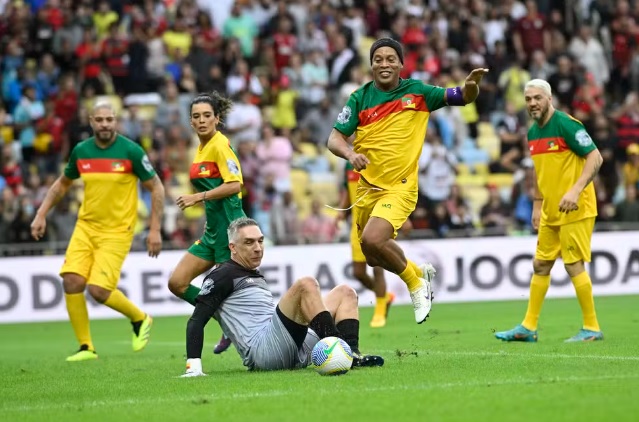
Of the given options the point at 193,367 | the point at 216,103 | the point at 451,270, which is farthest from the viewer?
the point at 451,270

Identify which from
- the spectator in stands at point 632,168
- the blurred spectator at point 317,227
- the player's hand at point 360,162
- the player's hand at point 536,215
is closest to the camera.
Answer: the player's hand at point 360,162

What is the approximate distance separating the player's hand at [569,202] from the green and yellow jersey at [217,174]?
10.3 ft

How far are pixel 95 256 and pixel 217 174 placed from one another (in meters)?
2.16

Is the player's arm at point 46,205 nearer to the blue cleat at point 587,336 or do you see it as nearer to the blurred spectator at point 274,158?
the blue cleat at point 587,336

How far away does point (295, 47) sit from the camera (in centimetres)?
2711

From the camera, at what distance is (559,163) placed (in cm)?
1295

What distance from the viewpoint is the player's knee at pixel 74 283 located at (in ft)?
45.6

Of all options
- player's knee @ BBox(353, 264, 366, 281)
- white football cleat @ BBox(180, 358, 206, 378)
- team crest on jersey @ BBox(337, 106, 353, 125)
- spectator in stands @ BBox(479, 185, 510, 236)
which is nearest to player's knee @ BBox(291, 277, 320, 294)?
white football cleat @ BBox(180, 358, 206, 378)

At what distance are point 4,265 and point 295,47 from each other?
894 centimetres

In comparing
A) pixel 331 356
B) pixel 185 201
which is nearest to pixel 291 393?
pixel 331 356

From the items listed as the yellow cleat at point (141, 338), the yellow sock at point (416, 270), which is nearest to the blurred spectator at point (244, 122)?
the yellow cleat at point (141, 338)

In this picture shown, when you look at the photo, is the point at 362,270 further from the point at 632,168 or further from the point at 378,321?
the point at 632,168

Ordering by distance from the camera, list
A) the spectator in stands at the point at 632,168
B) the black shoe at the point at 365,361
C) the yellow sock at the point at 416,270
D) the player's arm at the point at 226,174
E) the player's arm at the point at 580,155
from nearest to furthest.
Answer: the black shoe at the point at 365,361 < the yellow sock at the point at 416,270 < the player's arm at the point at 580,155 < the player's arm at the point at 226,174 < the spectator in stands at the point at 632,168

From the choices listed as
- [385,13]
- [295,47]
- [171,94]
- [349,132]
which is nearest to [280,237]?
[171,94]
